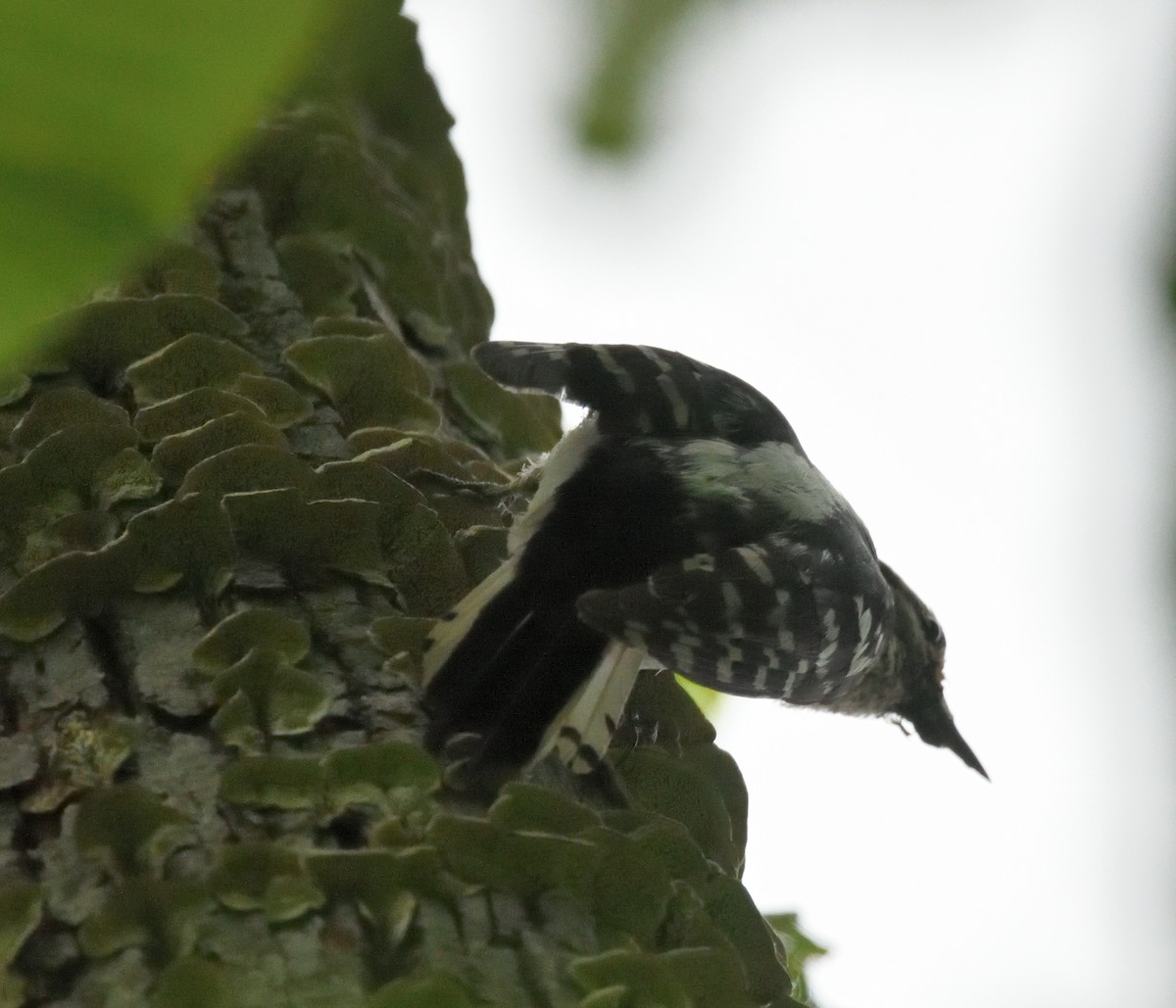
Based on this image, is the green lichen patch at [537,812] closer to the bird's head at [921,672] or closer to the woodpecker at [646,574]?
the woodpecker at [646,574]

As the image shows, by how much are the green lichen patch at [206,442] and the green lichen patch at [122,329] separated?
7.9 inches

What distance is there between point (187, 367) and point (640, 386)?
0.92 metres

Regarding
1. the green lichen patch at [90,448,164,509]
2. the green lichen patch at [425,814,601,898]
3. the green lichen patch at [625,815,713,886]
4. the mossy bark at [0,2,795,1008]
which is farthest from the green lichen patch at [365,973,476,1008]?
the green lichen patch at [90,448,164,509]

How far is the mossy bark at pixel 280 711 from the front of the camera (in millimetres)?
1285

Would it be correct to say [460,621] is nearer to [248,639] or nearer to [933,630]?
[248,639]

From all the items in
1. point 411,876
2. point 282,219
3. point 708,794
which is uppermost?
point 282,219

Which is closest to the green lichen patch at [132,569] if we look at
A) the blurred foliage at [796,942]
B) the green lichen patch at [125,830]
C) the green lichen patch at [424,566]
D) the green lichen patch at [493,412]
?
the green lichen patch at [424,566]

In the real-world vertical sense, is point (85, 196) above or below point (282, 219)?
above

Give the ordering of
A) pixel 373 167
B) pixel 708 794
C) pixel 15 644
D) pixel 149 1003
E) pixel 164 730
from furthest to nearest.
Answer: pixel 373 167
pixel 708 794
pixel 15 644
pixel 164 730
pixel 149 1003

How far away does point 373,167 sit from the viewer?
2.82 metres

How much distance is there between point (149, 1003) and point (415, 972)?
23 centimetres

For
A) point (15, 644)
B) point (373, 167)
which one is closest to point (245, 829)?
point (15, 644)

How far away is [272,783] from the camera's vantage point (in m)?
1.45

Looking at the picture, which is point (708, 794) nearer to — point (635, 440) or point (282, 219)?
point (635, 440)
